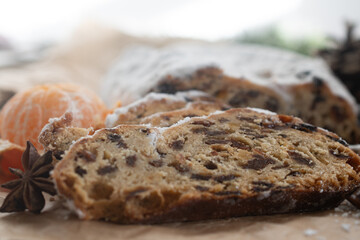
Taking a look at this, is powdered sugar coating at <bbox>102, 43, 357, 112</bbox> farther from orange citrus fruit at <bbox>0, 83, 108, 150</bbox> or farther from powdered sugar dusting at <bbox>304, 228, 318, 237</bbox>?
powdered sugar dusting at <bbox>304, 228, 318, 237</bbox>

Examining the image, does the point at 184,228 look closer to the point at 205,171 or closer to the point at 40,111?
the point at 205,171

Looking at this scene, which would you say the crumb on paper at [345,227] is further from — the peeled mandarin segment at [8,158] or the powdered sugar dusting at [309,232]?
the peeled mandarin segment at [8,158]

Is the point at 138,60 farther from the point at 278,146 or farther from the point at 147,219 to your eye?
the point at 147,219

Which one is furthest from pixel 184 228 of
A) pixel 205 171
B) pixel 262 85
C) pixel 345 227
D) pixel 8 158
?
pixel 262 85

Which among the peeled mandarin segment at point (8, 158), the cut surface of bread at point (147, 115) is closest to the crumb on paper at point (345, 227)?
the cut surface of bread at point (147, 115)

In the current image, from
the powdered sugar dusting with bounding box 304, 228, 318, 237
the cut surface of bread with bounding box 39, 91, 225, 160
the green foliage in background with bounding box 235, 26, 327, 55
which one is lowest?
the powdered sugar dusting with bounding box 304, 228, 318, 237

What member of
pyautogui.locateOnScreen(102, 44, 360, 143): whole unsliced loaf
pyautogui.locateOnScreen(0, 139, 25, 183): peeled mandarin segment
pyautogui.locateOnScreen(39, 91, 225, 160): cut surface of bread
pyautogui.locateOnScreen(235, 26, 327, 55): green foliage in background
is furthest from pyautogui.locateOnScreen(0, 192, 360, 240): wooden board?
pyautogui.locateOnScreen(235, 26, 327, 55): green foliage in background

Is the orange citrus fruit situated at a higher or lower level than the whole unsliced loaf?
lower
